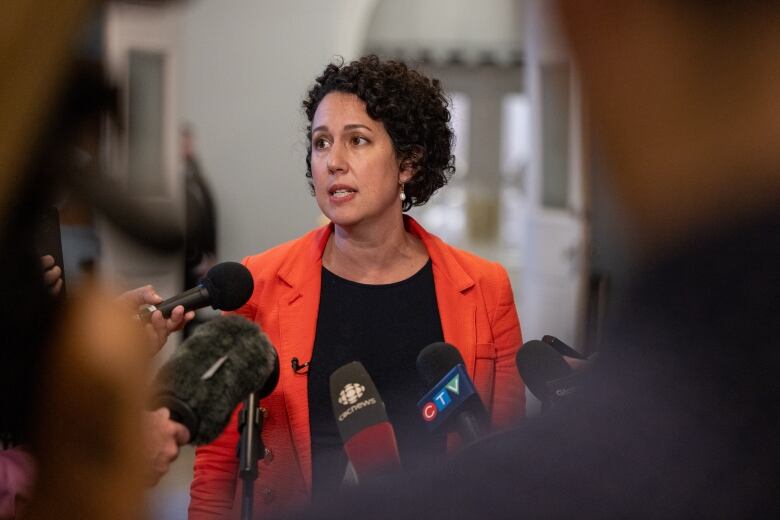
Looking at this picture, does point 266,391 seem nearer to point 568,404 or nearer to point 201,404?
point 201,404

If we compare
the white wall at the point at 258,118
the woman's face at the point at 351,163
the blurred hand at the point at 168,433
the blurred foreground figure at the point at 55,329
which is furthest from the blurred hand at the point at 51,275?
the white wall at the point at 258,118

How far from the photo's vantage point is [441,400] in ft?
3.21

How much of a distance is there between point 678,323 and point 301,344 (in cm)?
170

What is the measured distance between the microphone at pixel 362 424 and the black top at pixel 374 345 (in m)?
0.76

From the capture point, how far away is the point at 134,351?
313mm

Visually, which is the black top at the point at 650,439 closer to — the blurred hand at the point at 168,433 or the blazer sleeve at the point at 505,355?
the blurred hand at the point at 168,433

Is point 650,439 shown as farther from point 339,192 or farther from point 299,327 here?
point 339,192

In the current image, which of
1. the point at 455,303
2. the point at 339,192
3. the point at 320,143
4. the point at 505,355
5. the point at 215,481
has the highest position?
the point at 320,143

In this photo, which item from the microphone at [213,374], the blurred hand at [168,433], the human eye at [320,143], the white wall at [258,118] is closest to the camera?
the blurred hand at [168,433]

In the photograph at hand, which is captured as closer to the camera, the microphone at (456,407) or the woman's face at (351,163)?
the microphone at (456,407)

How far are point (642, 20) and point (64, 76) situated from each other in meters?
0.19

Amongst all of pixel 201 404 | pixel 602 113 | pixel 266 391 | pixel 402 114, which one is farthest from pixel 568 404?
pixel 402 114

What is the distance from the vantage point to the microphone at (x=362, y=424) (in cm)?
91

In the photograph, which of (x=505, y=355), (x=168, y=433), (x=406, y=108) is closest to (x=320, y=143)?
(x=406, y=108)
